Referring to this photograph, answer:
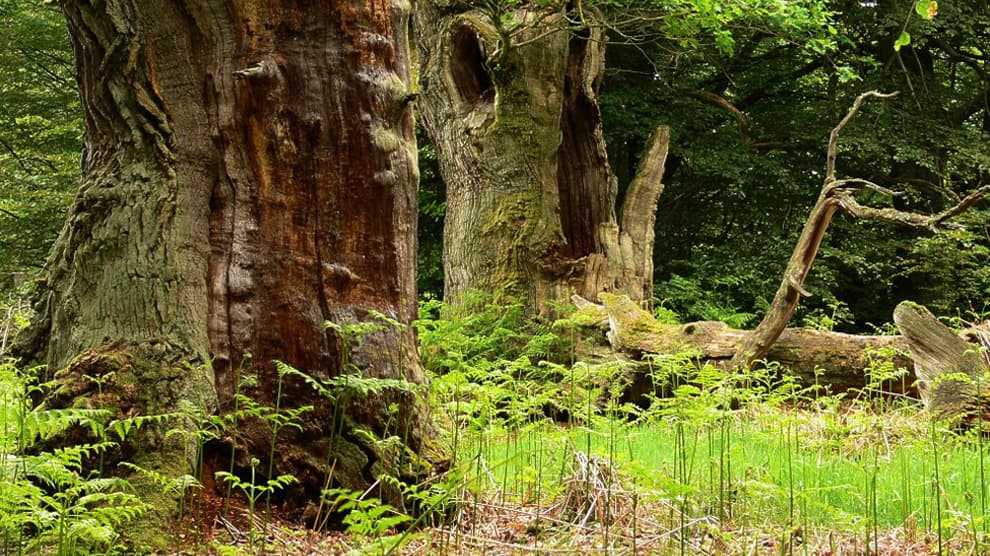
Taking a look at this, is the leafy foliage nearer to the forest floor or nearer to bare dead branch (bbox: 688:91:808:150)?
bare dead branch (bbox: 688:91:808:150)

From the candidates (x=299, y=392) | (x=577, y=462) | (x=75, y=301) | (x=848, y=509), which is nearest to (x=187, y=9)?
(x=75, y=301)

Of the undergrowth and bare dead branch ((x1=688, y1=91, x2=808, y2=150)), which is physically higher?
bare dead branch ((x1=688, y1=91, x2=808, y2=150))

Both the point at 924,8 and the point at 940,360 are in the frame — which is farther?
the point at 940,360

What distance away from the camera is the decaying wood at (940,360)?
716 cm

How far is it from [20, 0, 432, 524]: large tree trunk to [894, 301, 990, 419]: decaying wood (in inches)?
193

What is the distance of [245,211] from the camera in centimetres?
415

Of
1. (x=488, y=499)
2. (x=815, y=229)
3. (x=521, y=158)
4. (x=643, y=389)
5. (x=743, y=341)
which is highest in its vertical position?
(x=521, y=158)

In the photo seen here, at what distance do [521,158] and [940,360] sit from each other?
5197 mm

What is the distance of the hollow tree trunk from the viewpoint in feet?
35.4

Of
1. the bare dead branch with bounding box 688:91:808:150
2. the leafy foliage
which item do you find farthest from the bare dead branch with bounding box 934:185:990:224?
the leafy foliage

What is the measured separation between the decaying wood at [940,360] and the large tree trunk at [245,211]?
16.1ft

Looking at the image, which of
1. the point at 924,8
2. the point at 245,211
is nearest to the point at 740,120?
the point at 924,8

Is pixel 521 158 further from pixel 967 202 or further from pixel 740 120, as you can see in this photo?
pixel 740 120

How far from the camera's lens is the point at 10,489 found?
9.14ft
